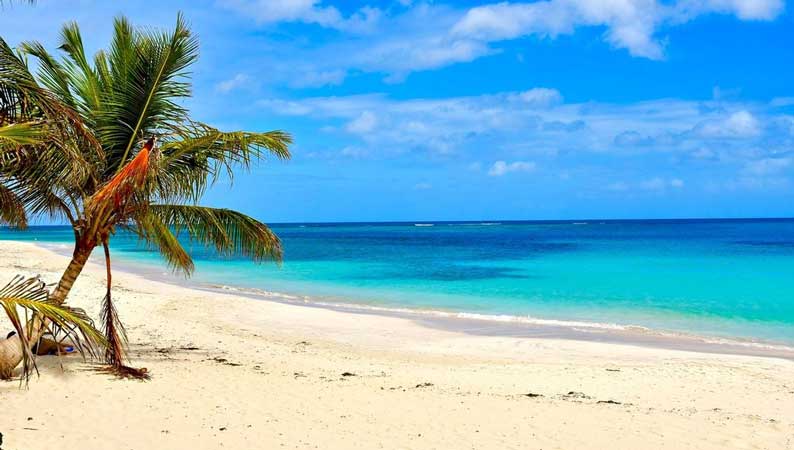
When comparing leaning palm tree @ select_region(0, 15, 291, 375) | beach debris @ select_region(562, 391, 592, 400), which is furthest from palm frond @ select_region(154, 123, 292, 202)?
beach debris @ select_region(562, 391, 592, 400)

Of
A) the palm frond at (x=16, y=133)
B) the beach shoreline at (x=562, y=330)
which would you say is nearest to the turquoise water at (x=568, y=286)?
the beach shoreline at (x=562, y=330)

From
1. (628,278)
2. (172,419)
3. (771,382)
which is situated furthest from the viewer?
(628,278)

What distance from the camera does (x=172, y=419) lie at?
6652 mm

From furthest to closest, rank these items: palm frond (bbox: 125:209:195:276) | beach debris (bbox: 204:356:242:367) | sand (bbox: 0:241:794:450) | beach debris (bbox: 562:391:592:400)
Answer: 1. beach debris (bbox: 204:356:242:367)
2. beach debris (bbox: 562:391:592:400)
3. palm frond (bbox: 125:209:195:276)
4. sand (bbox: 0:241:794:450)

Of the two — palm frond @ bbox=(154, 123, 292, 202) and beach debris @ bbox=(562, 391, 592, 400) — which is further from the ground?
palm frond @ bbox=(154, 123, 292, 202)

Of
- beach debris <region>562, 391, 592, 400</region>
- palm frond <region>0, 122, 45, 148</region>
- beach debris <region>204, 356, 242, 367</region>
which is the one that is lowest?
beach debris <region>204, 356, 242, 367</region>

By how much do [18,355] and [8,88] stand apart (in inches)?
150

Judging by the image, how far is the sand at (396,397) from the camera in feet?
20.8

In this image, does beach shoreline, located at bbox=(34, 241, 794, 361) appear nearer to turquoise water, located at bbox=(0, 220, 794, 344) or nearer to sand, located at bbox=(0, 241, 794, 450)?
turquoise water, located at bbox=(0, 220, 794, 344)

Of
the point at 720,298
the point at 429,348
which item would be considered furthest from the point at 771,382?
the point at 720,298

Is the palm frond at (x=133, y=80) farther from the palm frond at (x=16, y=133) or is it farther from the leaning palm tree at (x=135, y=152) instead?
the palm frond at (x=16, y=133)

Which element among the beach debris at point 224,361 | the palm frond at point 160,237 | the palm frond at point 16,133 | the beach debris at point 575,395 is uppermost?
the palm frond at point 16,133

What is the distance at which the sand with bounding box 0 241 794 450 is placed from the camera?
249 inches

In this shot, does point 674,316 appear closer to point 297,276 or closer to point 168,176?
point 168,176
